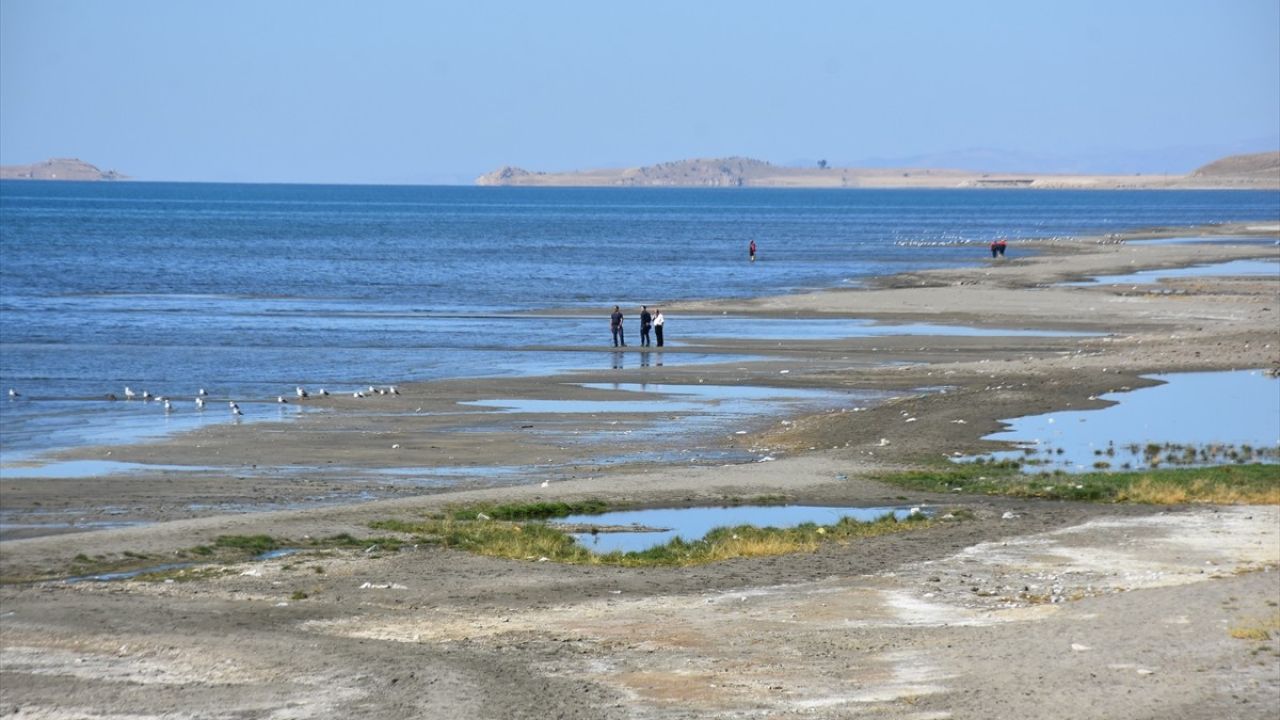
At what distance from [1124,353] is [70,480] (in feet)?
90.2

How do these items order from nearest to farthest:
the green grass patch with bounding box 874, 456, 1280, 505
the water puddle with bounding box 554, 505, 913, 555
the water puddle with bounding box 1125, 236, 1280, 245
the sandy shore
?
1. the sandy shore
2. the water puddle with bounding box 554, 505, 913, 555
3. the green grass patch with bounding box 874, 456, 1280, 505
4. the water puddle with bounding box 1125, 236, 1280, 245

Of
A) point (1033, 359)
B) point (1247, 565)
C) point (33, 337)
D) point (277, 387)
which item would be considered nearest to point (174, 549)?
point (1247, 565)

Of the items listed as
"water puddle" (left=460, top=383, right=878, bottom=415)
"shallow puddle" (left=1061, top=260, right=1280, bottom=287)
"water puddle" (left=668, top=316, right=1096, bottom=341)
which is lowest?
"shallow puddle" (left=1061, top=260, right=1280, bottom=287)

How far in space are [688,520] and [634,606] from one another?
5.52 metres

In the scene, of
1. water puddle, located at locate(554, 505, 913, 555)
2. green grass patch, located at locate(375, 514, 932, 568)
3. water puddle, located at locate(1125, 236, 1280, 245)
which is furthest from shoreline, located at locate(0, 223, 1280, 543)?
water puddle, located at locate(1125, 236, 1280, 245)

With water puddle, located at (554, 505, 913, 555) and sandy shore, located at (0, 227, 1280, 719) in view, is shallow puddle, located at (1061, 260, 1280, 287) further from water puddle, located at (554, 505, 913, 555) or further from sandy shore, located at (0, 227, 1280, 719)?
water puddle, located at (554, 505, 913, 555)

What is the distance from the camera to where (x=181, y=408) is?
→ 37.3 m

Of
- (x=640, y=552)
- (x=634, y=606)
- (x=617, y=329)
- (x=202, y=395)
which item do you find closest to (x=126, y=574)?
(x=640, y=552)

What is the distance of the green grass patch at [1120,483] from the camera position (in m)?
24.5

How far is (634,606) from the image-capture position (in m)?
18.8

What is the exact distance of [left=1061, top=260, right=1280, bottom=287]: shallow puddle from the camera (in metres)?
75.6

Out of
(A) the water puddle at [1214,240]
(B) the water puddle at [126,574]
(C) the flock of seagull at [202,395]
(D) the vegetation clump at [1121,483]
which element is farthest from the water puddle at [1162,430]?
(A) the water puddle at [1214,240]

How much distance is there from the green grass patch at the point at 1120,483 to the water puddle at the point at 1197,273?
48.2 metres

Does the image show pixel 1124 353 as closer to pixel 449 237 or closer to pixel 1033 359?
pixel 1033 359
